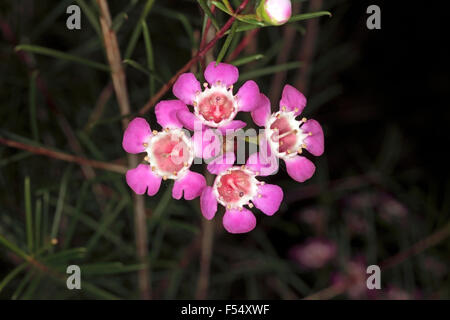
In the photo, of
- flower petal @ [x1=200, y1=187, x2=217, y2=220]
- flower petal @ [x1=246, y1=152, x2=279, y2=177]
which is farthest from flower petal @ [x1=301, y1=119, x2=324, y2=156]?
flower petal @ [x1=200, y1=187, x2=217, y2=220]

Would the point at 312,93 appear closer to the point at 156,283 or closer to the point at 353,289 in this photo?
the point at 353,289

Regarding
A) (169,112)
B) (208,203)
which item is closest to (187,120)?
(169,112)

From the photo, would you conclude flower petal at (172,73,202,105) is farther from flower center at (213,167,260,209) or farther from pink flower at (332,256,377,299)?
pink flower at (332,256,377,299)

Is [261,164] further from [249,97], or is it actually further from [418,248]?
[418,248]

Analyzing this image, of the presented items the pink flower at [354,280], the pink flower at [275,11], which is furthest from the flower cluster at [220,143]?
the pink flower at [354,280]

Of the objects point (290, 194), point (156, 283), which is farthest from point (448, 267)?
point (156, 283)

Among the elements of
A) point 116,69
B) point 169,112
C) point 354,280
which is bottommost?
point 354,280

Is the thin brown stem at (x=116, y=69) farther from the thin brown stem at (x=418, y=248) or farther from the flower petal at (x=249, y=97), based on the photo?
the thin brown stem at (x=418, y=248)
